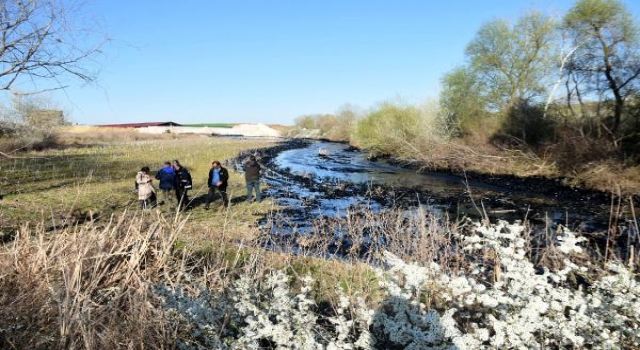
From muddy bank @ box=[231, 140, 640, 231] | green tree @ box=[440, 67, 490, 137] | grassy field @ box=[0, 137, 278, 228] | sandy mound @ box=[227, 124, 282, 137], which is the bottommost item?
muddy bank @ box=[231, 140, 640, 231]

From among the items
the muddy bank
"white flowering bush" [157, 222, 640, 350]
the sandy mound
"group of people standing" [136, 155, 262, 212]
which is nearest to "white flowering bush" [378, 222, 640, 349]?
"white flowering bush" [157, 222, 640, 350]

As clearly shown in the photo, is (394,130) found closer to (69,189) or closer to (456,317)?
(69,189)

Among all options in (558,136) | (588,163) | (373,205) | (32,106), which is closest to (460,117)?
(558,136)

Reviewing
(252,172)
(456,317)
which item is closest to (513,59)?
(252,172)

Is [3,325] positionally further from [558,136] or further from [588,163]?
[558,136]

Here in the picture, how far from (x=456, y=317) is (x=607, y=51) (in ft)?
77.8

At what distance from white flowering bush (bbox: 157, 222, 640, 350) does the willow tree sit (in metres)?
22.2

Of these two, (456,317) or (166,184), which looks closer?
(456,317)

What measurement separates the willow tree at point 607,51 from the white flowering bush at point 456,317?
2219 cm

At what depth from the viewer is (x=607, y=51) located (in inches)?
866

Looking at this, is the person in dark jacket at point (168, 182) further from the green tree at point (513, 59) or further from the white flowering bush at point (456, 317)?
the green tree at point (513, 59)

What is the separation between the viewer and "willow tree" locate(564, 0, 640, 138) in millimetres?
21609

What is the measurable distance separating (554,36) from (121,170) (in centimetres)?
3000

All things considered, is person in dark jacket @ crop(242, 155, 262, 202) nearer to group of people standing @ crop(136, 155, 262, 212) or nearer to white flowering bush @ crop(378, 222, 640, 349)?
group of people standing @ crop(136, 155, 262, 212)
